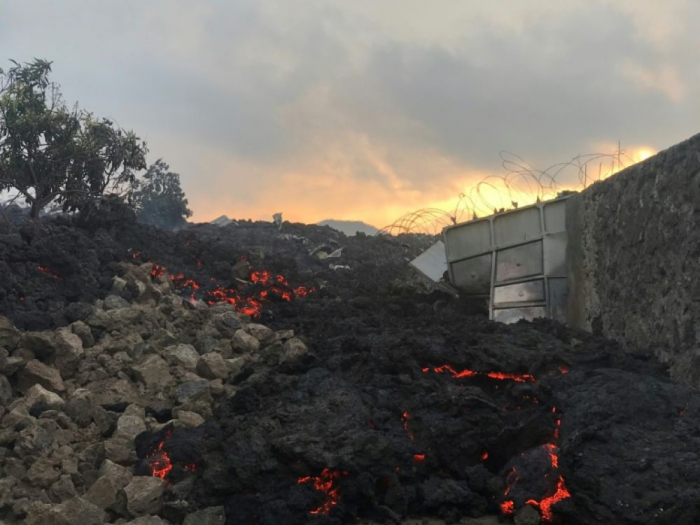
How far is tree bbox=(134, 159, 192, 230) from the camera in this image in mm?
38812

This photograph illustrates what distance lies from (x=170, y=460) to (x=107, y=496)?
0.66 m

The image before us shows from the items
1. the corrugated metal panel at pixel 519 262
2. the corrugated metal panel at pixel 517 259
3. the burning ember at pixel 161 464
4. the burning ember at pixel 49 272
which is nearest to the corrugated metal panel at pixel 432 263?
the corrugated metal panel at pixel 517 259

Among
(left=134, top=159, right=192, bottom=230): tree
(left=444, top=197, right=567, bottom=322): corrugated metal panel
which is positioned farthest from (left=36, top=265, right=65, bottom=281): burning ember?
(left=134, top=159, right=192, bottom=230): tree

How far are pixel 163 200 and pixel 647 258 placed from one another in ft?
110

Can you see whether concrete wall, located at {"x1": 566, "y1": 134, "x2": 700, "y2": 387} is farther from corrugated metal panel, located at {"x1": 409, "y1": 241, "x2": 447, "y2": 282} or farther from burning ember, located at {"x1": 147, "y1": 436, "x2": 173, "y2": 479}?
burning ember, located at {"x1": 147, "y1": 436, "x2": 173, "y2": 479}

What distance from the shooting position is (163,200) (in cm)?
3900

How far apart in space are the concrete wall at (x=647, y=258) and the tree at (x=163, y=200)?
3100 cm

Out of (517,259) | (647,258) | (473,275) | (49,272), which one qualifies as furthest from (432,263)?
(49,272)

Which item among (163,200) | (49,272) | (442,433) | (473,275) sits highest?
(163,200)

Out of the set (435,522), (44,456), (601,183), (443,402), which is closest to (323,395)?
(443,402)

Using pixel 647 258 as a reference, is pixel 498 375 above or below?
below

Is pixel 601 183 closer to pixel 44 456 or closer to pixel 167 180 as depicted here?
pixel 44 456

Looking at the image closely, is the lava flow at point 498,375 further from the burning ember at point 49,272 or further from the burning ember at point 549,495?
the burning ember at point 49,272

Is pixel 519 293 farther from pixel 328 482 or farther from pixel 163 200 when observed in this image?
pixel 163 200
